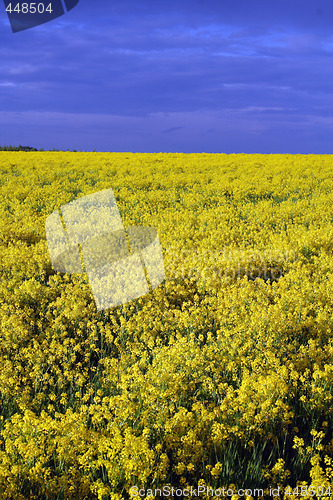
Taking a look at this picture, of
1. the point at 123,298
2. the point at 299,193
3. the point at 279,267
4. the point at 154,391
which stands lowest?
the point at 299,193

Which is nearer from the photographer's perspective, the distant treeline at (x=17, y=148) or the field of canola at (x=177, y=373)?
the field of canola at (x=177, y=373)

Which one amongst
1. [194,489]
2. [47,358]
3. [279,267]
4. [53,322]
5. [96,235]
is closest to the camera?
[194,489]

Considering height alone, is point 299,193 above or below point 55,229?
below

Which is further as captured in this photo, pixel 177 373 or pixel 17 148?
pixel 17 148

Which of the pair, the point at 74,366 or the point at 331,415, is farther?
the point at 74,366

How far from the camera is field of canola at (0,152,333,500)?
3383mm

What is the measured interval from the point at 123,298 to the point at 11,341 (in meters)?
2.00

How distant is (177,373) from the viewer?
4.68 m

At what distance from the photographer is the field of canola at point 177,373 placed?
11.1 feet

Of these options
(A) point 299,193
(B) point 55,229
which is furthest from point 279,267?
(A) point 299,193

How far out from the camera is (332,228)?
36.6 feet

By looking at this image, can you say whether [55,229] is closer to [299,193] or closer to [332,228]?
[332,228]

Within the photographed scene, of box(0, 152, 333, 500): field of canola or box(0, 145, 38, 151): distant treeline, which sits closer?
box(0, 152, 333, 500): field of canola

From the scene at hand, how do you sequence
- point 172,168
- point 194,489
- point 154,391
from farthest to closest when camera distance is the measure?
point 172,168
point 154,391
point 194,489
